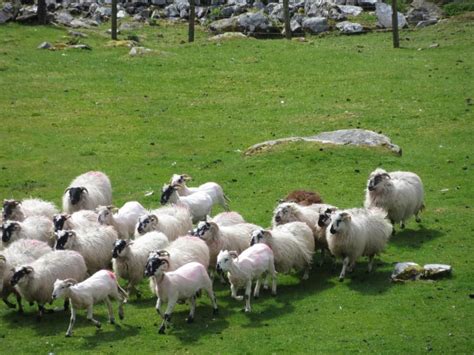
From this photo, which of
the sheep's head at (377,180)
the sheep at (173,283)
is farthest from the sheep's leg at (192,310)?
the sheep's head at (377,180)

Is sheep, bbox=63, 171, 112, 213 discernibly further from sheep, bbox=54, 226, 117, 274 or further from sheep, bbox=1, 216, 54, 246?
sheep, bbox=54, 226, 117, 274

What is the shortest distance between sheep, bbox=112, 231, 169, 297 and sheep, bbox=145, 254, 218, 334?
4.75 feet

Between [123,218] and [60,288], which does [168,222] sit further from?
[60,288]

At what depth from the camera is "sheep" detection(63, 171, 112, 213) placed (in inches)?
978

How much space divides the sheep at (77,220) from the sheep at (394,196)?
718 centimetres

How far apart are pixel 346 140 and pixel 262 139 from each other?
13.1ft

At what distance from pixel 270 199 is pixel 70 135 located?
11220mm

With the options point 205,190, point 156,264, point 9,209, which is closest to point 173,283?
point 156,264

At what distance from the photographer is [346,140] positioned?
1236 inches

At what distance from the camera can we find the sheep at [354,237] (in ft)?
68.6

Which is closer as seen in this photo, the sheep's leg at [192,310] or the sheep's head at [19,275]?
the sheep's leg at [192,310]

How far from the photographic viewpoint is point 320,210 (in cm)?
2266

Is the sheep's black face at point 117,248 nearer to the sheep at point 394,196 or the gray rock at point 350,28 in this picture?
the sheep at point 394,196

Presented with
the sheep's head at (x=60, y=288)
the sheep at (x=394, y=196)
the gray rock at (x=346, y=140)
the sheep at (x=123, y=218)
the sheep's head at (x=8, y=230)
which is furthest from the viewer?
the gray rock at (x=346, y=140)
